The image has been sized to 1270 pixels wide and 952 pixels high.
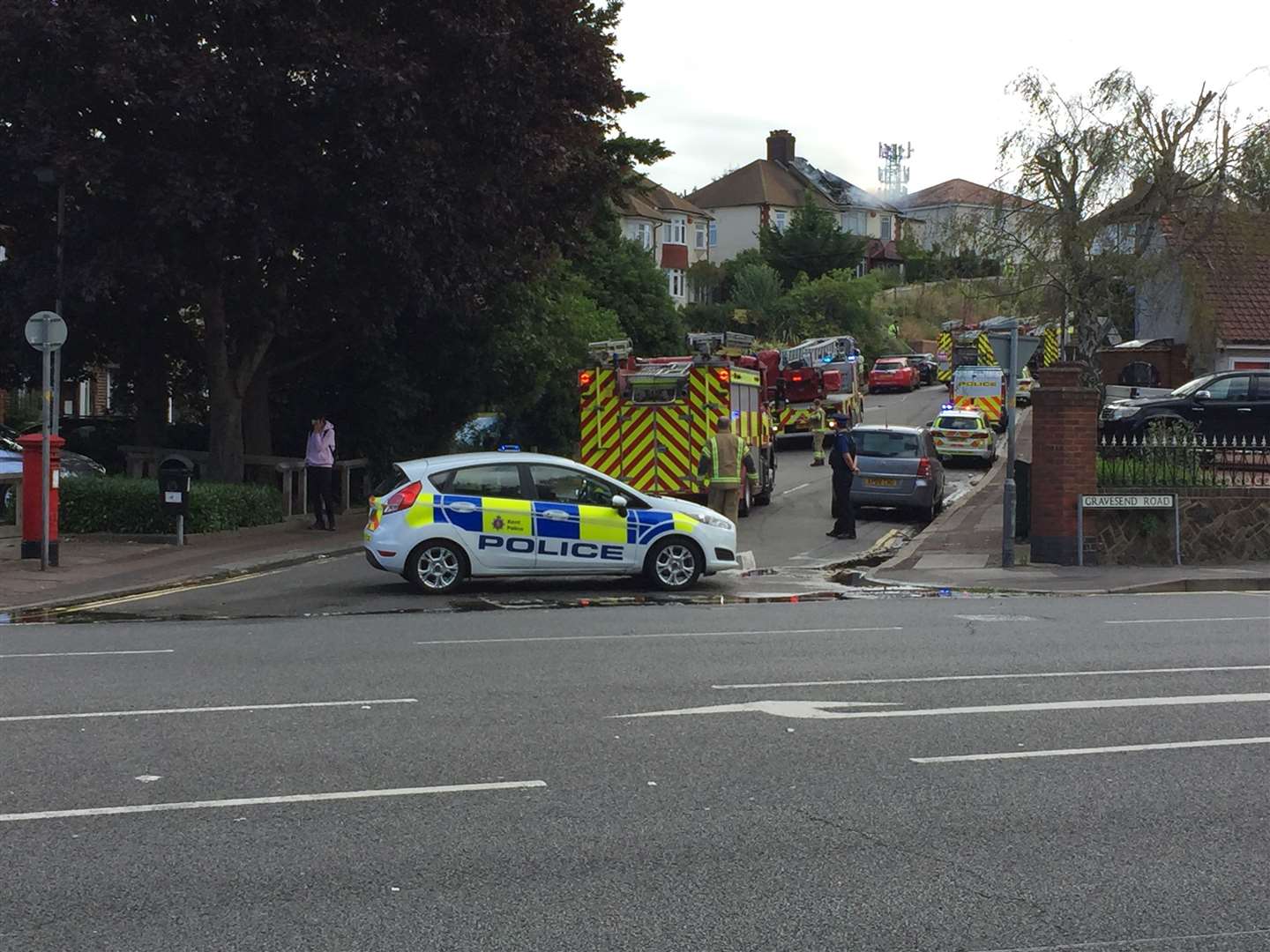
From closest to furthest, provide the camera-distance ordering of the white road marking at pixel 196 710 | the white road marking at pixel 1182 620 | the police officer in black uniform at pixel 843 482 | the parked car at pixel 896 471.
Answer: the white road marking at pixel 196 710
the white road marking at pixel 1182 620
the police officer in black uniform at pixel 843 482
the parked car at pixel 896 471

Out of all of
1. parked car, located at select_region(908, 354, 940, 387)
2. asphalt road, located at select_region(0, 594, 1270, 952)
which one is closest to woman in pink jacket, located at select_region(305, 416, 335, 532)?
asphalt road, located at select_region(0, 594, 1270, 952)

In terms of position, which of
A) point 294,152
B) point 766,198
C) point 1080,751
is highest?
point 766,198

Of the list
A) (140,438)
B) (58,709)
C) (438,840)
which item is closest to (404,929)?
(438,840)

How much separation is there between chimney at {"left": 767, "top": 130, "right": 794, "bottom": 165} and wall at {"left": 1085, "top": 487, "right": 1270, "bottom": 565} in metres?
87.1

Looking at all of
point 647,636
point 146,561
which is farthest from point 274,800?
point 146,561

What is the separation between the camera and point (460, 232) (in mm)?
22312

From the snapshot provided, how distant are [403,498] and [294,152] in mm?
7354

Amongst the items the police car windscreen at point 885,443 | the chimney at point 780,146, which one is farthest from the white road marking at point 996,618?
the chimney at point 780,146

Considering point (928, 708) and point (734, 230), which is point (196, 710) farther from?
point (734, 230)

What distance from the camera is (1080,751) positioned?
8039 mm

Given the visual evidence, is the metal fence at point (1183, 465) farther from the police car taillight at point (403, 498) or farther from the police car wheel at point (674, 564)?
the police car taillight at point (403, 498)

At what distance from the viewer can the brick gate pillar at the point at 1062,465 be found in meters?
19.4

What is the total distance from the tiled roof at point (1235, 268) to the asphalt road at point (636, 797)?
21.3 meters

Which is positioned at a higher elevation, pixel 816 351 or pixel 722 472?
pixel 816 351
